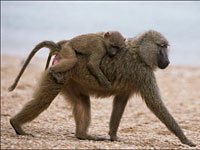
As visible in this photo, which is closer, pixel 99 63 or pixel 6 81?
pixel 99 63

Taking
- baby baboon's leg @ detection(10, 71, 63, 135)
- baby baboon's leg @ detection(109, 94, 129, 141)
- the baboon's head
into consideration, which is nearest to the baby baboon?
baby baboon's leg @ detection(10, 71, 63, 135)

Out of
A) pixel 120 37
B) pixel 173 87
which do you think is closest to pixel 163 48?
pixel 120 37

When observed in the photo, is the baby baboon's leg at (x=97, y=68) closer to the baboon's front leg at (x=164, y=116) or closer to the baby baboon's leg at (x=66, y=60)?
the baby baboon's leg at (x=66, y=60)

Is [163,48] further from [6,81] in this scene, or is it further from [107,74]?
[6,81]

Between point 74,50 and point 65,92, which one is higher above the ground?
point 74,50

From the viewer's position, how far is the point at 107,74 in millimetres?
7988

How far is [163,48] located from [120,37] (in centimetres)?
62

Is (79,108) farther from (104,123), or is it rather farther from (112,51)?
(104,123)

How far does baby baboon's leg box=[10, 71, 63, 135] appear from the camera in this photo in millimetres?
7758

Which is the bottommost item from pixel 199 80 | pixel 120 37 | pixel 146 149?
pixel 199 80

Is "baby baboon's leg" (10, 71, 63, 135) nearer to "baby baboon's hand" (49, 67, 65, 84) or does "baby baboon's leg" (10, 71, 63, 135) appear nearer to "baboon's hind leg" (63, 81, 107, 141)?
"baby baboon's hand" (49, 67, 65, 84)

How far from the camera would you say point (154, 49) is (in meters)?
8.02

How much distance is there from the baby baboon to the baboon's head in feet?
1.07

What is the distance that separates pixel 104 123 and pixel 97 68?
10.7ft
